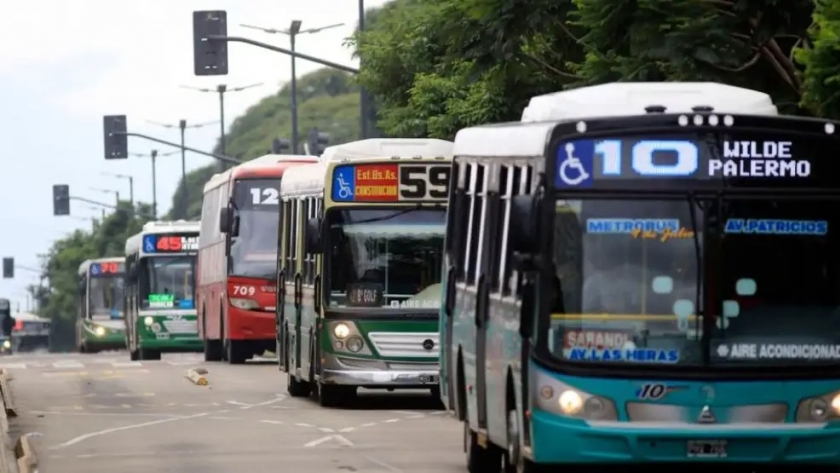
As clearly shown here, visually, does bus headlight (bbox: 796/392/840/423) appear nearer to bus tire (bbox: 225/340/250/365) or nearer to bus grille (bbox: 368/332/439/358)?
bus grille (bbox: 368/332/439/358)

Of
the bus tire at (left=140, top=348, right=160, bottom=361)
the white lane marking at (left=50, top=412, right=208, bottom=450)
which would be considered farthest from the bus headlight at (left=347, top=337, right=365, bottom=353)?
the bus tire at (left=140, top=348, right=160, bottom=361)

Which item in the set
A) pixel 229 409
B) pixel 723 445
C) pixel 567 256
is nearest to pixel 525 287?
pixel 567 256

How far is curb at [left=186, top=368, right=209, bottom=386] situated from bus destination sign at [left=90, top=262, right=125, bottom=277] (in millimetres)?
34765

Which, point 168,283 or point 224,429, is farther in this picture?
point 168,283

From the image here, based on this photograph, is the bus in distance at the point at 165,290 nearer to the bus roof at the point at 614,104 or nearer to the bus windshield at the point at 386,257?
the bus windshield at the point at 386,257

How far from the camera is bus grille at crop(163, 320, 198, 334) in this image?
5150 cm

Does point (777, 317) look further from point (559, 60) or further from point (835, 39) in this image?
point (559, 60)

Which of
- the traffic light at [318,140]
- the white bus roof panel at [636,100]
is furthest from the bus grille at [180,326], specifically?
the white bus roof panel at [636,100]

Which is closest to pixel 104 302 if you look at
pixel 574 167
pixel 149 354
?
pixel 149 354

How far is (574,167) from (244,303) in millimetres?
26699

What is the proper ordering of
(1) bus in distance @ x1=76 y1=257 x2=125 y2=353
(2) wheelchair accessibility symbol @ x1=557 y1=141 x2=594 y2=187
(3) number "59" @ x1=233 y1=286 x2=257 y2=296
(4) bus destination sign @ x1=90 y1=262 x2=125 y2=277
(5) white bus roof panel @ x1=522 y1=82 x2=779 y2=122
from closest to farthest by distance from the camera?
(2) wheelchair accessibility symbol @ x1=557 y1=141 x2=594 y2=187, (5) white bus roof panel @ x1=522 y1=82 x2=779 y2=122, (3) number "59" @ x1=233 y1=286 x2=257 y2=296, (1) bus in distance @ x1=76 y1=257 x2=125 y2=353, (4) bus destination sign @ x1=90 y1=262 x2=125 y2=277

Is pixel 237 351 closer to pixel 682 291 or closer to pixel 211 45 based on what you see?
pixel 211 45

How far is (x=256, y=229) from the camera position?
131 feet

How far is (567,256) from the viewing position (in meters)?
13.7
